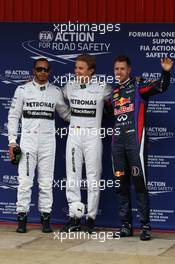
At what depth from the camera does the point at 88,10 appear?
→ 1057cm

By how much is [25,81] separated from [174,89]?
189 centimetres

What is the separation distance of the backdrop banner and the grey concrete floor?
0.35 meters

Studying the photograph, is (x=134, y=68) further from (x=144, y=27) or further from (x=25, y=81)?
(x=25, y=81)

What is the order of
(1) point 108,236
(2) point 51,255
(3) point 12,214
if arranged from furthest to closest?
(3) point 12,214, (1) point 108,236, (2) point 51,255

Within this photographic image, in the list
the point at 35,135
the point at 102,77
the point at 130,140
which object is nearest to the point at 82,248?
the point at 130,140

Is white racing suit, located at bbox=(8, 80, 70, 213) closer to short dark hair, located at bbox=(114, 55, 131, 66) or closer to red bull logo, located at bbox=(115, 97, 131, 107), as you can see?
red bull logo, located at bbox=(115, 97, 131, 107)

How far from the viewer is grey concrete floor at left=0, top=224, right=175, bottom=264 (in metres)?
8.84

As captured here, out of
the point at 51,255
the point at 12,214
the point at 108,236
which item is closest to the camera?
the point at 51,255

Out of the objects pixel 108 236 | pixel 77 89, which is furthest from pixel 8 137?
pixel 108 236

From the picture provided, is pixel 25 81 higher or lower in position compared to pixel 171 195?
higher

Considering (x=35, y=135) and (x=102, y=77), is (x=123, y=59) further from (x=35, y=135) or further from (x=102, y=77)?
(x=35, y=135)

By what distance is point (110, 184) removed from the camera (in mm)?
10578

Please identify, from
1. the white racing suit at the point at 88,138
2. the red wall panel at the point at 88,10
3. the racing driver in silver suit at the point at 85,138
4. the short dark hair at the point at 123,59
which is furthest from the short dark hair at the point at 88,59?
the red wall panel at the point at 88,10

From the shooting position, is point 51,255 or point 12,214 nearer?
point 51,255
